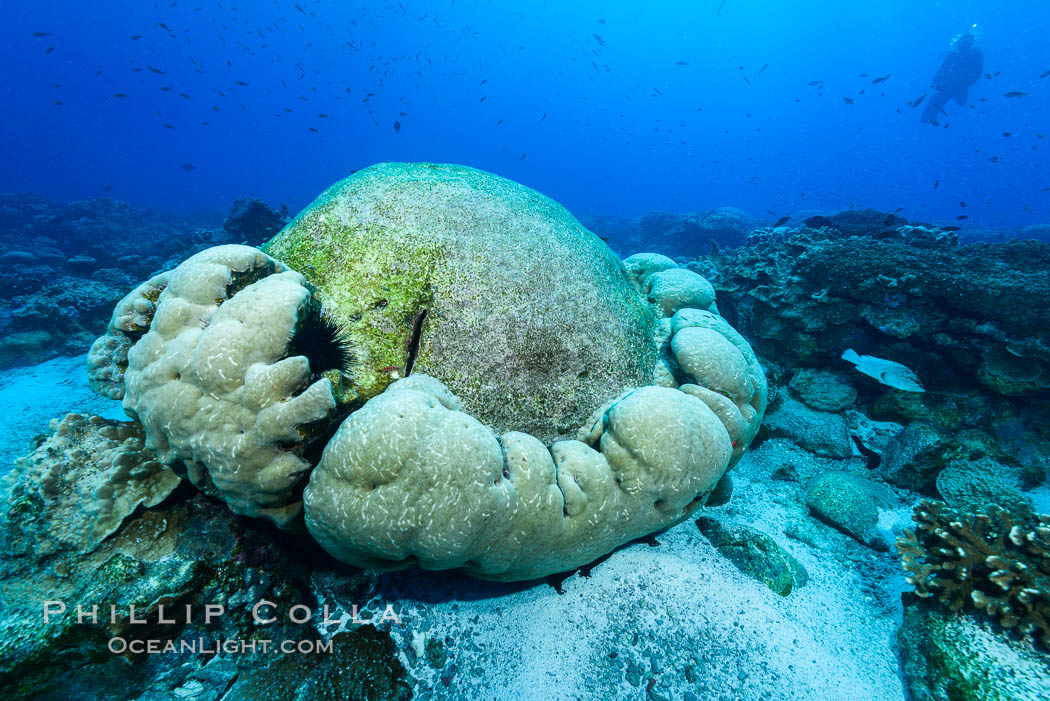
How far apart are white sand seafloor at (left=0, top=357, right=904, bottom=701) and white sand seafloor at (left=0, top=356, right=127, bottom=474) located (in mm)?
6239

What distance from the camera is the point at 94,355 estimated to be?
Answer: 2982 mm

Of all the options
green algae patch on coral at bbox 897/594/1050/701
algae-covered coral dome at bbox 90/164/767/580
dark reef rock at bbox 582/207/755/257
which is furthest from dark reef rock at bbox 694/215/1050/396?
dark reef rock at bbox 582/207/755/257

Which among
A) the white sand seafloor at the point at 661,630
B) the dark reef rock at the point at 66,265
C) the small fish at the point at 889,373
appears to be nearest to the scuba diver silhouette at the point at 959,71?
the small fish at the point at 889,373

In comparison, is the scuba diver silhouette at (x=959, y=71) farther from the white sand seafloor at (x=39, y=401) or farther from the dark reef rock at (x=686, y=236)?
the white sand seafloor at (x=39, y=401)

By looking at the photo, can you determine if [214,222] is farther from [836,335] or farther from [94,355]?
[836,335]

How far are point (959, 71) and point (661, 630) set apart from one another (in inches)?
2094

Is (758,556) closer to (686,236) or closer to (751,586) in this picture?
(751,586)

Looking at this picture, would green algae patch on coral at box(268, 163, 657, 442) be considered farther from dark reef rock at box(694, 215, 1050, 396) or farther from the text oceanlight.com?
dark reef rock at box(694, 215, 1050, 396)

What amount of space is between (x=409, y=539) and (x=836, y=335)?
6.94 metres

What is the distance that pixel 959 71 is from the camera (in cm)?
3316

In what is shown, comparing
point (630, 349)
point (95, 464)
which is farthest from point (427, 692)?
point (630, 349)

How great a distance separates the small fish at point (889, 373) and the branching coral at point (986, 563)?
1.59 metres

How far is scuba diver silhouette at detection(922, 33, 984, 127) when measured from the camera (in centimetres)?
3272

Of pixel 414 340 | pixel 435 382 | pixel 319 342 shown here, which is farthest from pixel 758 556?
pixel 319 342
